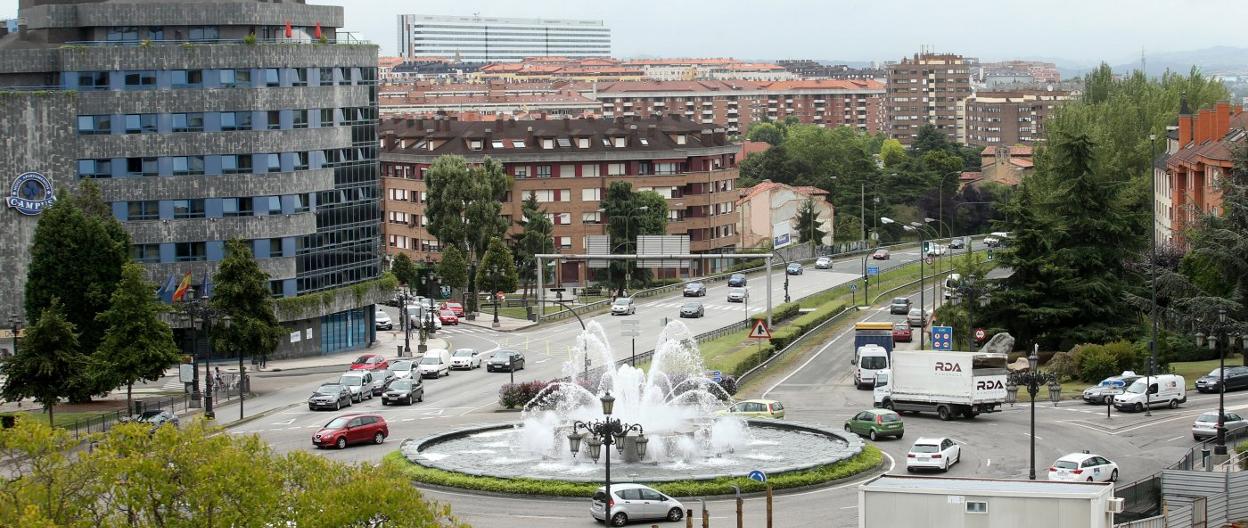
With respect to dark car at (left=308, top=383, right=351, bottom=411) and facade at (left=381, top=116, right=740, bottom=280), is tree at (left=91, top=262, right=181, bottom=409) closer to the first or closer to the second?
dark car at (left=308, top=383, right=351, bottom=411)

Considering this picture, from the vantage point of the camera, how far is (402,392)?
78188 mm

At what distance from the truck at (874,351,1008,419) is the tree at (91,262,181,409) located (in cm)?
2978

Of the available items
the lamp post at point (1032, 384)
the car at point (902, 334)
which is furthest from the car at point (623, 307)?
the lamp post at point (1032, 384)

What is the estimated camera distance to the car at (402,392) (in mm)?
78062

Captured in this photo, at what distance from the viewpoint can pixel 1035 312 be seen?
90.2m

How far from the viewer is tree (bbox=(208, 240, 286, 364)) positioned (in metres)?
83.0

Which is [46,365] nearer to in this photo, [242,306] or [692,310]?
[242,306]

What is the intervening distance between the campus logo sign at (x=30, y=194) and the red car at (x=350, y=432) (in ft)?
124

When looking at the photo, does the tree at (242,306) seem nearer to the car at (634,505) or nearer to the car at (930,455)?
the car at (930,455)

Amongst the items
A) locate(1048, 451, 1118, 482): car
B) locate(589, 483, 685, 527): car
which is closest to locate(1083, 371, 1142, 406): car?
locate(1048, 451, 1118, 482): car

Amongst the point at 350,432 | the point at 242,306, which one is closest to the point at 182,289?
the point at 242,306

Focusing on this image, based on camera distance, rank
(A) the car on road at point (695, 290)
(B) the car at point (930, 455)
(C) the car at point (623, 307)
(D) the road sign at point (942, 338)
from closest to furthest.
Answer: (B) the car at point (930, 455) → (D) the road sign at point (942, 338) → (C) the car at point (623, 307) → (A) the car on road at point (695, 290)

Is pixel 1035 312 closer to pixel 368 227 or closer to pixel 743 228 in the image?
pixel 368 227

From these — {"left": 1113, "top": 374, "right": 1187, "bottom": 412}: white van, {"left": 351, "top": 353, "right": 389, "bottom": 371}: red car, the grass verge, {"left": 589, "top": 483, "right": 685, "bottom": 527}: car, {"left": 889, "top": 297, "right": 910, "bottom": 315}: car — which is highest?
{"left": 589, "top": 483, "right": 685, "bottom": 527}: car
